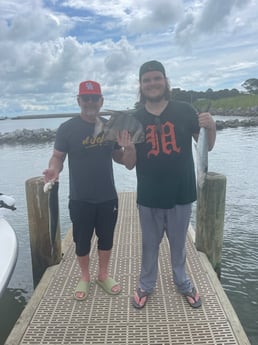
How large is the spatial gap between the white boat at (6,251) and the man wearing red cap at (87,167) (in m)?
0.98

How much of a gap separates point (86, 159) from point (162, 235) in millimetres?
1164

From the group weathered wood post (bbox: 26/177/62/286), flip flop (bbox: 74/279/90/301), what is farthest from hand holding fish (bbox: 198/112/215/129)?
weathered wood post (bbox: 26/177/62/286)

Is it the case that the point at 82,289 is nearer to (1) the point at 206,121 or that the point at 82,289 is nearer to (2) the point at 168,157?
(2) the point at 168,157

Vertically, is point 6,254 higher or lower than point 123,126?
lower

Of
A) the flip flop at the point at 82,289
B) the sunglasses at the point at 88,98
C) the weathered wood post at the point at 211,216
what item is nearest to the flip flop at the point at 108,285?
the flip flop at the point at 82,289

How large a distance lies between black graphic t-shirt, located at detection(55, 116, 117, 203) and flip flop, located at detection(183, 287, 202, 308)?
4.61 feet

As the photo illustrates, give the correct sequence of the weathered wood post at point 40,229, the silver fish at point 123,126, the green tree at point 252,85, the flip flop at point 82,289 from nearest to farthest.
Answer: the silver fish at point 123,126 → the flip flop at point 82,289 → the weathered wood post at point 40,229 → the green tree at point 252,85

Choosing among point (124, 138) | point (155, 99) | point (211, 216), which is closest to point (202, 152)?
point (155, 99)

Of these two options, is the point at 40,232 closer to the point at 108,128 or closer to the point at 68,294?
the point at 68,294

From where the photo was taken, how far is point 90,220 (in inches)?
163

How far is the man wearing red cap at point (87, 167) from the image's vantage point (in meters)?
3.94

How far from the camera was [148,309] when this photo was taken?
4.04m

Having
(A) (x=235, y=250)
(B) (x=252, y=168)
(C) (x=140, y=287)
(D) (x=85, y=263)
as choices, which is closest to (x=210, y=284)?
(C) (x=140, y=287)

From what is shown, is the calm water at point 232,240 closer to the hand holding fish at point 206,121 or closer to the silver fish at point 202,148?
the silver fish at point 202,148
